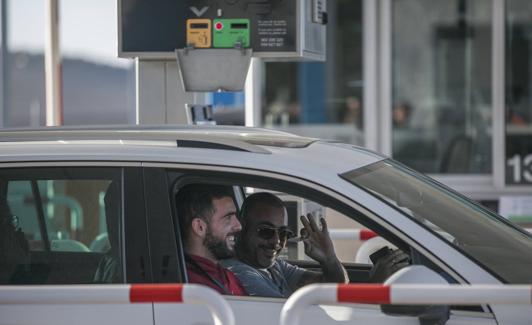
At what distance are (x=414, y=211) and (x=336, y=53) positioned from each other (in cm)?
661

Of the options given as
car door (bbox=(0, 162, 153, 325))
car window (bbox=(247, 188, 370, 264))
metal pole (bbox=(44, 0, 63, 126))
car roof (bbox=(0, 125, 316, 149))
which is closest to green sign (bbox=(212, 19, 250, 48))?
car window (bbox=(247, 188, 370, 264))

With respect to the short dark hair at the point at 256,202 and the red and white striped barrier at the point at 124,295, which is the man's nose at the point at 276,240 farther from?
the red and white striped barrier at the point at 124,295

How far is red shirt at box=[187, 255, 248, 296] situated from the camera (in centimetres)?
418

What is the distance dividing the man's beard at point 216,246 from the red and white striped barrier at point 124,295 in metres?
0.60

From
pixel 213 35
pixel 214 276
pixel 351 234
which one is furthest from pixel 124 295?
pixel 213 35

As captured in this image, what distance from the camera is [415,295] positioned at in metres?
3.54

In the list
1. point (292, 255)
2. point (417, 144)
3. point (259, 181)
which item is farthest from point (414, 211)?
point (417, 144)

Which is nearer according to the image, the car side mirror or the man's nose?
the car side mirror

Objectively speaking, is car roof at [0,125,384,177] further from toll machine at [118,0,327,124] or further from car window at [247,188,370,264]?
toll machine at [118,0,327,124]

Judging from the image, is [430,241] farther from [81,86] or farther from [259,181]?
[81,86]

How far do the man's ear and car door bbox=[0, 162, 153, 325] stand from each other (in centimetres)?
28

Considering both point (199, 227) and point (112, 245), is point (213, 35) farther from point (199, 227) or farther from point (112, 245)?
point (112, 245)

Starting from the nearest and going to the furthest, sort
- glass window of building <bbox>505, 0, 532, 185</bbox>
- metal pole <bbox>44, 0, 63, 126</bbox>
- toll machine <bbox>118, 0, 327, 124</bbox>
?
toll machine <bbox>118, 0, 327, 124</bbox>, metal pole <bbox>44, 0, 63, 126</bbox>, glass window of building <bbox>505, 0, 532, 185</bbox>

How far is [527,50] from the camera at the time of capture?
10297 mm
